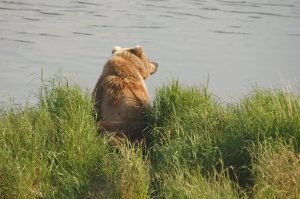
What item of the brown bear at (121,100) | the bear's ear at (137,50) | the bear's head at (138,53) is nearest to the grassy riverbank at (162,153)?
the brown bear at (121,100)

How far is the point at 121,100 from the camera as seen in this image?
6.67m

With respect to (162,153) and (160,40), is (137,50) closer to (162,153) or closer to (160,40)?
(162,153)

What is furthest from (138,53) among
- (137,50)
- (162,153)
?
(162,153)

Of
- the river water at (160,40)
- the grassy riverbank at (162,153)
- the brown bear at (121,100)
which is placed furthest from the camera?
the river water at (160,40)

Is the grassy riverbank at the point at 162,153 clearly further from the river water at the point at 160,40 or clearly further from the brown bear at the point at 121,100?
the river water at the point at 160,40

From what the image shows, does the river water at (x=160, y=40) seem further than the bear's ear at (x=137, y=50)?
Yes

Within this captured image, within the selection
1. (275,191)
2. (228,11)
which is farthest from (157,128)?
(228,11)

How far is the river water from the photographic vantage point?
11.5m

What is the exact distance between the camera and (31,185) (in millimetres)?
5266

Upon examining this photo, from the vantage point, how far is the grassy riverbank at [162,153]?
16.2 feet

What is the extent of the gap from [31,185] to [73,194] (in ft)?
1.21

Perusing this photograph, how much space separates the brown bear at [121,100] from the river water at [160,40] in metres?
0.90

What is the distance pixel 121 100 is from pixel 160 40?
879 cm

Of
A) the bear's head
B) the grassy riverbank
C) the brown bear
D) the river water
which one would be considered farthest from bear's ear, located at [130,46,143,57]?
the grassy riverbank
